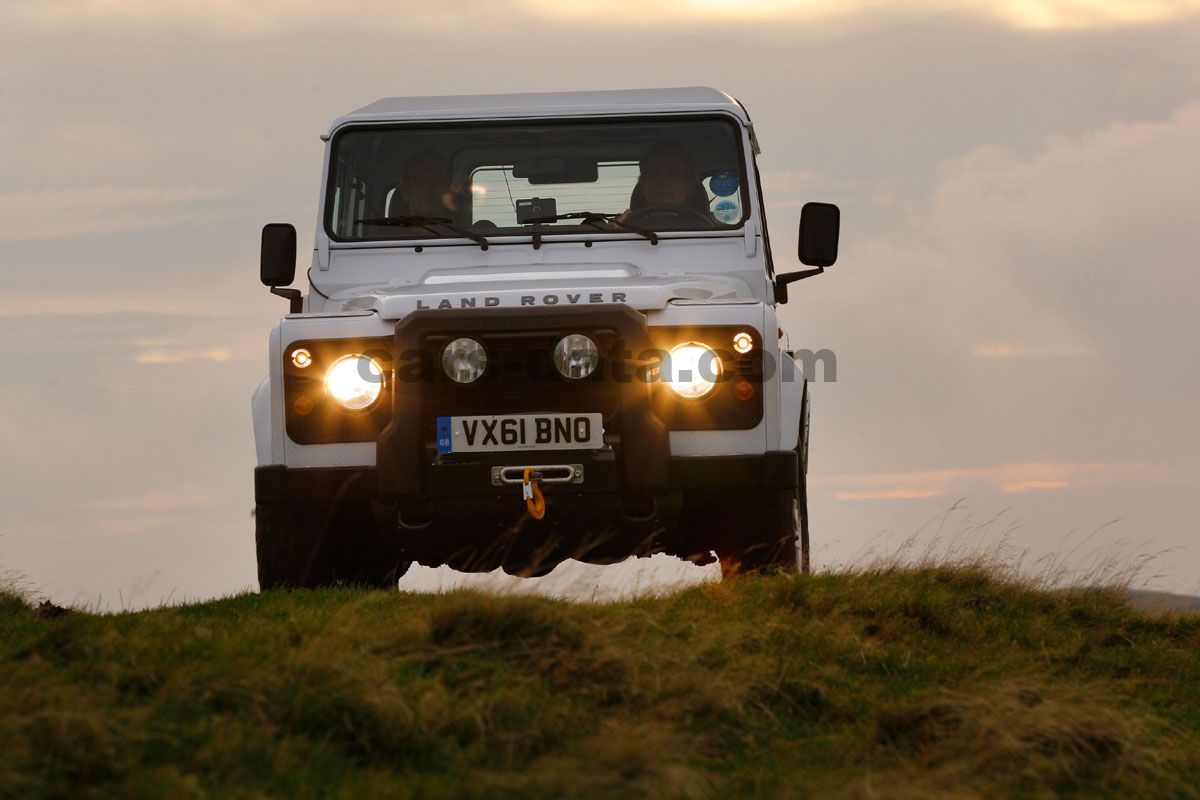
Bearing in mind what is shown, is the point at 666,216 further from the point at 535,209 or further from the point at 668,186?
the point at 535,209

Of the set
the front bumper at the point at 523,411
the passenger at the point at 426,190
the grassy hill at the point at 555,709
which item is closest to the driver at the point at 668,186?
the passenger at the point at 426,190

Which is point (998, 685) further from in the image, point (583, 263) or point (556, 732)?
point (583, 263)

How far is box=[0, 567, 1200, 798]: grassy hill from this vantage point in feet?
14.2

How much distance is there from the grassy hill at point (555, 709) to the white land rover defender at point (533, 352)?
2.49ft

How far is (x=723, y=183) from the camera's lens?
9133mm

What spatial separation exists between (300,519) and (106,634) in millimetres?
2203

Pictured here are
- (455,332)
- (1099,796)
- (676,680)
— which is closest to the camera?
(1099,796)

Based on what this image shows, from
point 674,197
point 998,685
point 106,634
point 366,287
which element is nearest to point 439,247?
point 366,287

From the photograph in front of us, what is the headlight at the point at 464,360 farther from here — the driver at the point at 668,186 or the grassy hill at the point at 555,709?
the driver at the point at 668,186

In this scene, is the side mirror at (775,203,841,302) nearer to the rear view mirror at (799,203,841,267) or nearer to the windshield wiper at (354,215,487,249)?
the rear view mirror at (799,203,841,267)

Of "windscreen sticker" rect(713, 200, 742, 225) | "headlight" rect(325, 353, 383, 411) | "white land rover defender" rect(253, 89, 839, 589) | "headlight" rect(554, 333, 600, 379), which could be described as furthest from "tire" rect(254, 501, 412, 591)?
"windscreen sticker" rect(713, 200, 742, 225)

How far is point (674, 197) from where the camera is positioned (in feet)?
29.8

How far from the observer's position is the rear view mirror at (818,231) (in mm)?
9008

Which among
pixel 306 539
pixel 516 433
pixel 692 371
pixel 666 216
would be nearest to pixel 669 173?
pixel 666 216
